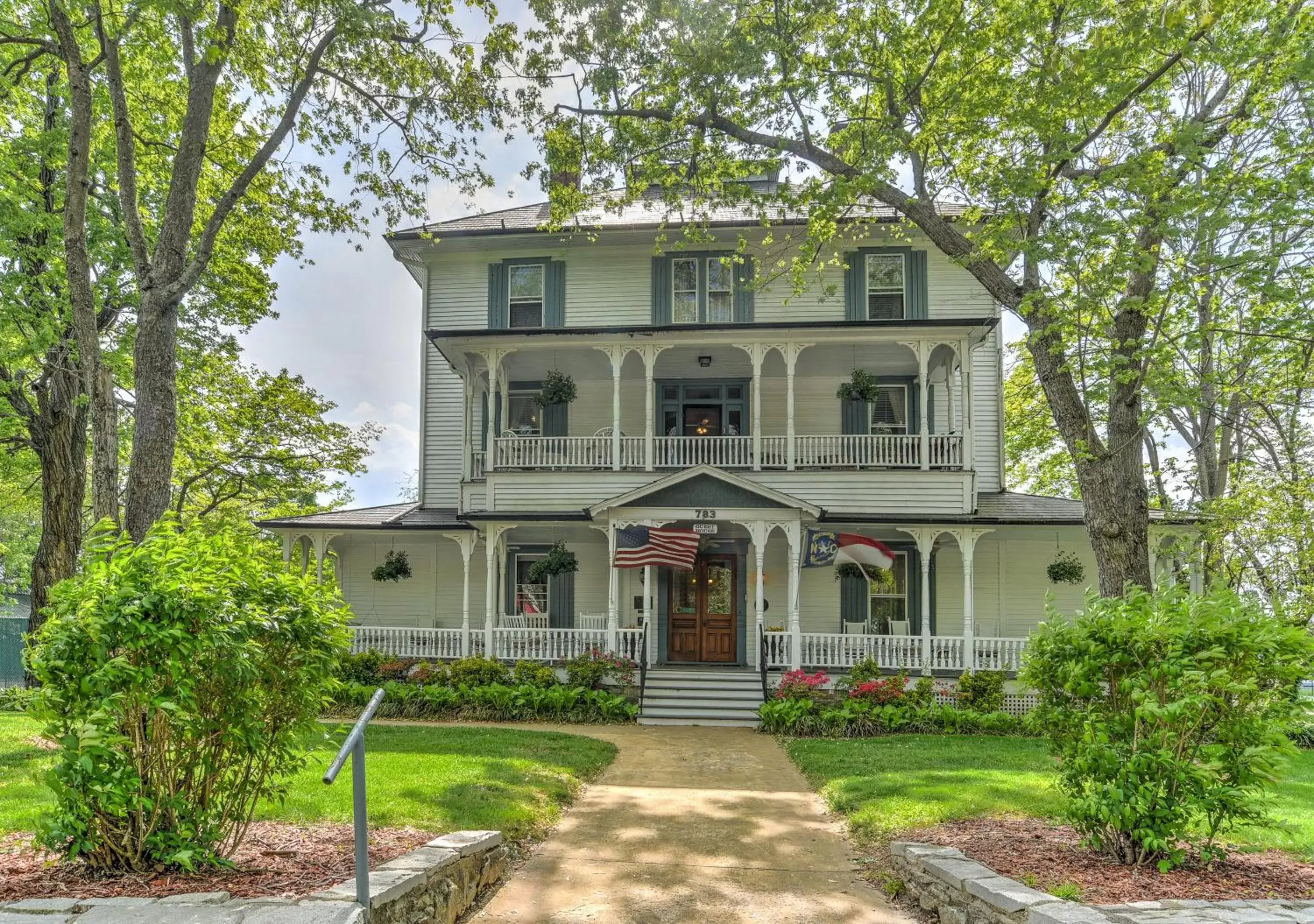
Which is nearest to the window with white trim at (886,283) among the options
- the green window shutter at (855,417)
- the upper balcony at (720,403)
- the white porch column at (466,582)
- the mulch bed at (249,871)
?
the upper balcony at (720,403)

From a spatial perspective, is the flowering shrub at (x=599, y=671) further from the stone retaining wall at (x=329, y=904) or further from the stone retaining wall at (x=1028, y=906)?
the stone retaining wall at (x=1028, y=906)

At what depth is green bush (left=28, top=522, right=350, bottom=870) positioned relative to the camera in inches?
150

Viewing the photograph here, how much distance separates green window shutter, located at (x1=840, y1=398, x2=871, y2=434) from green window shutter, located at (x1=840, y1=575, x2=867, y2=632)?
3029 millimetres

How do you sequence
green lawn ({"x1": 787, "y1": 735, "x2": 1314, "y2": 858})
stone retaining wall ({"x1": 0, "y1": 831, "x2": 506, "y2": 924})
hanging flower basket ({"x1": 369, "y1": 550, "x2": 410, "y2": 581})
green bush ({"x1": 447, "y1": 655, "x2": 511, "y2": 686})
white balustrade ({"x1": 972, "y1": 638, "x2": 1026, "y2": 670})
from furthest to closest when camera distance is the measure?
1. hanging flower basket ({"x1": 369, "y1": 550, "x2": 410, "y2": 581})
2. green bush ({"x1": 447, "y1": 655, "x2": 511, "y2": 686})
3. white balustrade ({"x1": 972, "y1": 638, "x2": 1026, "y2": 670})
4. green lawn ({"x1": 787, "y1": 735, "x2": 1314, "y2": 858})
5. stone retaining wall ({"x1": 0, "y1": 831, "x2": 506, "y2": 924})

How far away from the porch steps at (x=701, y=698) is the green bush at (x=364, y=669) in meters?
4.99

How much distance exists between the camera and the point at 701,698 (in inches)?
544

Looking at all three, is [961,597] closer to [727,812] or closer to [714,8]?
[727,812]

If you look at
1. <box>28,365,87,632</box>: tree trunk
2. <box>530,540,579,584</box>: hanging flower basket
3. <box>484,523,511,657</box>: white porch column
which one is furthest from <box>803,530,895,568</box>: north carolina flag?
<box>28,365,87,632</box>: tree trunk

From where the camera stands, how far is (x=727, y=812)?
7.80 meters

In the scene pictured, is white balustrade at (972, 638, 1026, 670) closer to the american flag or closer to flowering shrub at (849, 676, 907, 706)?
flowering shrub at (849, 676, 907, 706)

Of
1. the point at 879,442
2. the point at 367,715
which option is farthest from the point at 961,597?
the point at 367,715

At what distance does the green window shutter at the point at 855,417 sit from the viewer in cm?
1631

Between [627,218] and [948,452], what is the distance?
839 centimetres

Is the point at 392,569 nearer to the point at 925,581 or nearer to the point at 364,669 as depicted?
the point at 364,669
